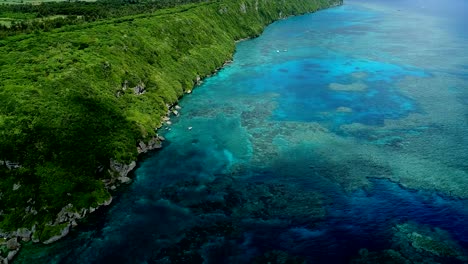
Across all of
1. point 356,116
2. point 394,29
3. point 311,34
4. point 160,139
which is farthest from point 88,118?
point 394,29

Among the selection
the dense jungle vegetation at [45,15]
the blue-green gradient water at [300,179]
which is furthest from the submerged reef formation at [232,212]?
the dense jungle vegetation at [45,15]

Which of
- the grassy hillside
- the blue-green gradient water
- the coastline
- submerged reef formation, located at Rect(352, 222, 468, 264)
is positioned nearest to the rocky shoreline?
the coastline

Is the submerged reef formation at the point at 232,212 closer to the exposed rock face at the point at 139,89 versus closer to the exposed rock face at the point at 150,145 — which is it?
the exposed rock face at the point at 150,145

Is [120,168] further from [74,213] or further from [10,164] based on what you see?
[10,164]

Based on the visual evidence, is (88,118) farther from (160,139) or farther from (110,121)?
(160,139)

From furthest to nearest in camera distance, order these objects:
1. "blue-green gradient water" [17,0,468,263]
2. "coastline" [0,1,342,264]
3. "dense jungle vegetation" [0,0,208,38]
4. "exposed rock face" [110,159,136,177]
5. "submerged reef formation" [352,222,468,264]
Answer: "dense jungle vegetation" [0,0,208,38], "exposed rock face" [110,159,136,177], "blue-green gradient water" [17,0,468,263], "coastline" [0,1,342,264], "submerged reef formation" [352,222,468,264]

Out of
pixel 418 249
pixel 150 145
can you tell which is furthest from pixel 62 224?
pixel 418 249

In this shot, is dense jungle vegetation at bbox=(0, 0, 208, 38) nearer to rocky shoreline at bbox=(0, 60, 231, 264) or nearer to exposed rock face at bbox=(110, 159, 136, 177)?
exposed rock face at bbox=(110, 159, 136, 177)
